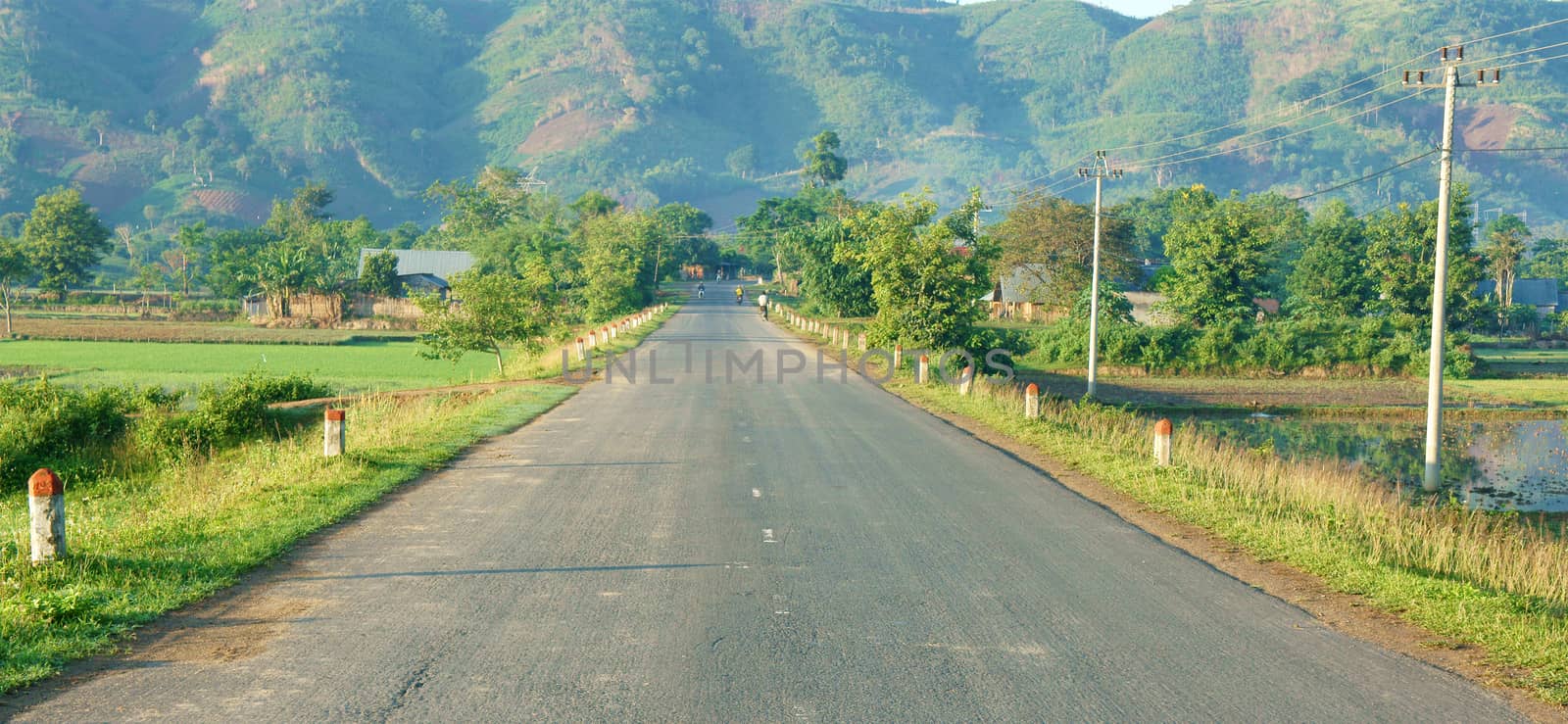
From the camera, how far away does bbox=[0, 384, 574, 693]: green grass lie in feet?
23.9

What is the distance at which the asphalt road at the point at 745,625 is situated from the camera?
626 centimetres

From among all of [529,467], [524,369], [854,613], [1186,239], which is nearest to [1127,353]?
[1186,239]

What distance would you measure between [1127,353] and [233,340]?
42.2 m

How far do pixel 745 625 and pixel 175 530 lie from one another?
5868mm

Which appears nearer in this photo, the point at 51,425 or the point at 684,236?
the point at 51,425

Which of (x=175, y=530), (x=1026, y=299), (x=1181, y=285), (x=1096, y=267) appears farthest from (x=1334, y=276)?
(x=175, y=530)

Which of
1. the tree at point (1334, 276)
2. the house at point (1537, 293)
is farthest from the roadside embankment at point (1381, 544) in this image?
the house at point (1537, 293)

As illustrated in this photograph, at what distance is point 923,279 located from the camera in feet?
101

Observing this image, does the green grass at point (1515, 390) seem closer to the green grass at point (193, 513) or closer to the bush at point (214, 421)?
the green grass at point (193, 513)

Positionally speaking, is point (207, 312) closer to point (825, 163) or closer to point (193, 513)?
point (193, 513)

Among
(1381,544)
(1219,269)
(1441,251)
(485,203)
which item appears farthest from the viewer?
(485,203)

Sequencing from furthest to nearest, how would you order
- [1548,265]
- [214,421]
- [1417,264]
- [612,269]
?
[1548,265], [612,269], [1417,264], [214,421]

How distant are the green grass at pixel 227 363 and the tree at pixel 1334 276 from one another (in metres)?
43.0

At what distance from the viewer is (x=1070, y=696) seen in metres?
6.39
